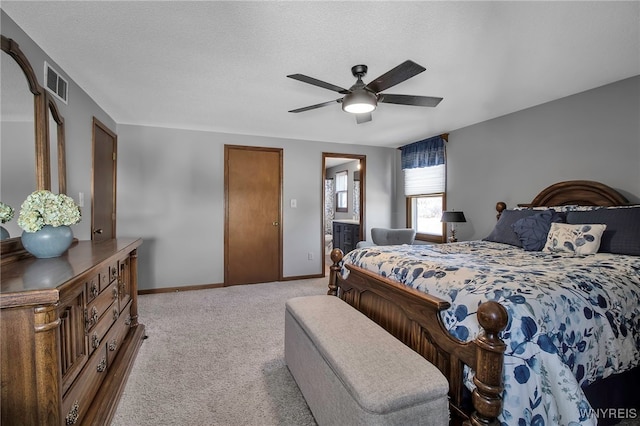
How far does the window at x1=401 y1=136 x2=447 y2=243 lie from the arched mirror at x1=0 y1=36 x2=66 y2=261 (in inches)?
175

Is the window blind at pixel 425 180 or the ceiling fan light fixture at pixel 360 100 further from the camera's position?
the window blind at pixel 425 180

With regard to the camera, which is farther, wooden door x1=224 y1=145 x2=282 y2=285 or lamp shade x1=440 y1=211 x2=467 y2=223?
wooden door x1=224 y1=145 x2=282 y2=285

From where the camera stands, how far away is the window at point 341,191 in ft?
25.4

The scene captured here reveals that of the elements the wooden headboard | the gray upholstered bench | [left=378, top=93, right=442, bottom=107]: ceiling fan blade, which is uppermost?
[left=378, top=93, right=442, bottom=107]: ceiling fan blade

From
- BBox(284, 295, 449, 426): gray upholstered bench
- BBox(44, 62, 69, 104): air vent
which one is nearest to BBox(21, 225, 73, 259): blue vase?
BBox(44, 62, 69, 104): air vent

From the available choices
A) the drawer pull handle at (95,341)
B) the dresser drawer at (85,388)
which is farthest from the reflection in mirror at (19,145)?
the dresser drawer at (85,388)

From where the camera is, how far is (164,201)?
4.15 metres

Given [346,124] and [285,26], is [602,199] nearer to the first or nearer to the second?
[346,124]

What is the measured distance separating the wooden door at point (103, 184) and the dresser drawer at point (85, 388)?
1777mm

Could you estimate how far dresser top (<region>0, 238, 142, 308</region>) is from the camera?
3.27 feet

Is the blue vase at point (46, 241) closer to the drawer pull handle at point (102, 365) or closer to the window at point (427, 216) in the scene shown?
the drawer pull handle at point (102, 365)

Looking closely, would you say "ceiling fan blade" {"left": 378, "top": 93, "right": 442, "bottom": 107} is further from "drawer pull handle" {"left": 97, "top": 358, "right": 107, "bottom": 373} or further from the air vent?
"drawer pull handle" {"left": 97, "top": 358, "right": 107, "bottom": 373}

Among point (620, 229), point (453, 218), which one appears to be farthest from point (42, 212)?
point (453, 218)

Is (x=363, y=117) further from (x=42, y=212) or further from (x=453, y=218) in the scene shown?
(x=42, y=212)
